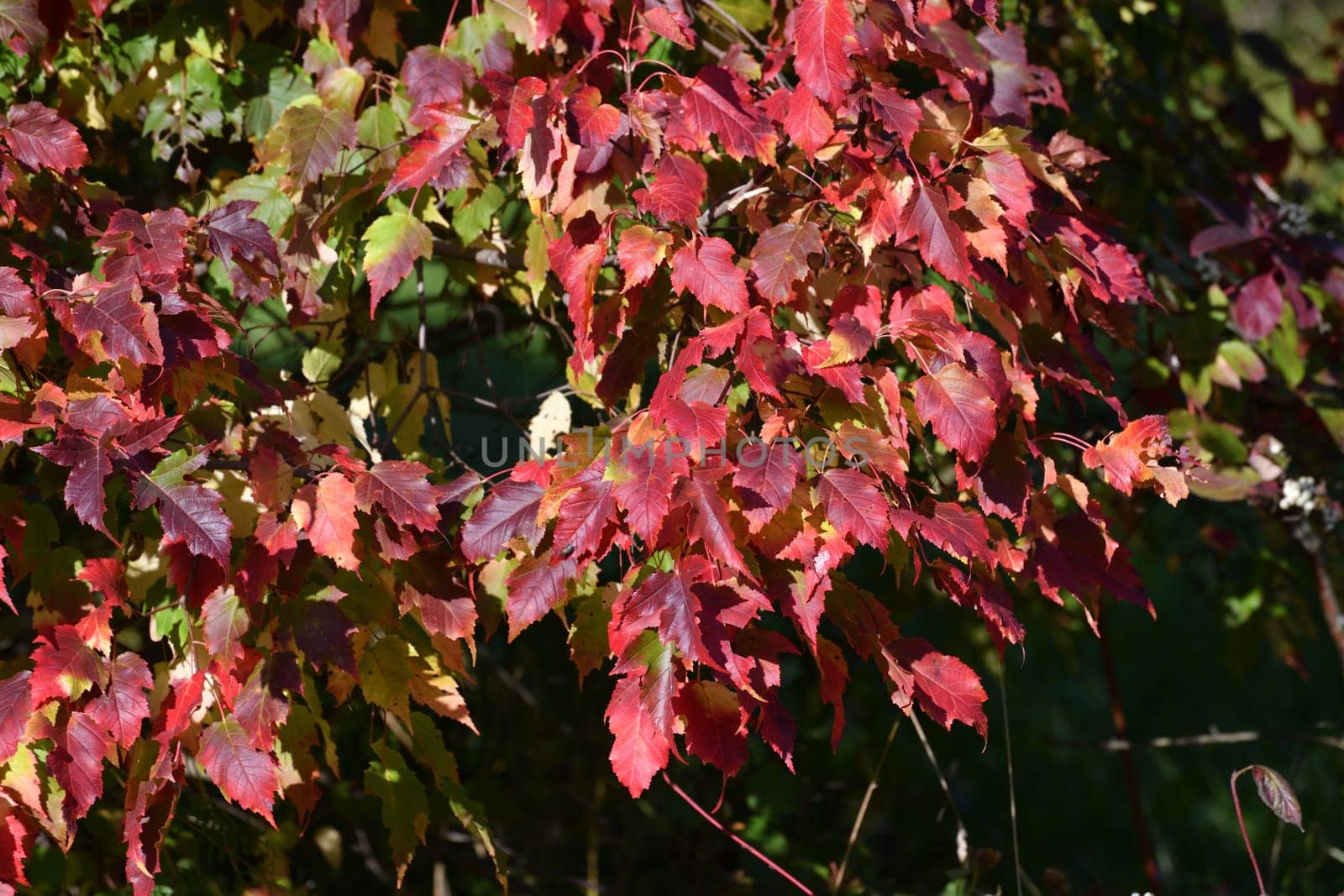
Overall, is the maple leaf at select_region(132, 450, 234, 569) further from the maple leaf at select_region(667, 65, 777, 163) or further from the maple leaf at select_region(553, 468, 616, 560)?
the maple leaf at select_region(667, 65, 777, 163)

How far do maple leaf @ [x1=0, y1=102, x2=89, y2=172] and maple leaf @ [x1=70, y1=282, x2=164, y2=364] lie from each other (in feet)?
0.83

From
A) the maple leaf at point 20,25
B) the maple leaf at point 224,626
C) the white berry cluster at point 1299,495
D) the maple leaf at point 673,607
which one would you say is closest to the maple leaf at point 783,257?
the maple leaf at point 673,607

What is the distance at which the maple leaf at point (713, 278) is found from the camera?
52.9 inches

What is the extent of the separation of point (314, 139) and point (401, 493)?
1.70 feet

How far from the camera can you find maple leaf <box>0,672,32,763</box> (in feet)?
4.37

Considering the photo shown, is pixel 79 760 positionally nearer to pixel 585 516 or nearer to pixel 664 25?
pixel 585 516

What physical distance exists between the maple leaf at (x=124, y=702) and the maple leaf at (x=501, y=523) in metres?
0.41

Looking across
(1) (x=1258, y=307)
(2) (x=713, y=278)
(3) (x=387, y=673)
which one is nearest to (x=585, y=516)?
(2) (x=713, y=278)

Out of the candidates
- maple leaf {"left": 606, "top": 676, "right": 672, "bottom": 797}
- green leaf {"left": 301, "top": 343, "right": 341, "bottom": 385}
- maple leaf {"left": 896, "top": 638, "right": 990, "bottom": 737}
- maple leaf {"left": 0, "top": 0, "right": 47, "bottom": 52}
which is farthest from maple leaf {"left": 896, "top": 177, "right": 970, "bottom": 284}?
maple leaf {"left": 0, "top": 0, "right": 47, "bottom": 52}

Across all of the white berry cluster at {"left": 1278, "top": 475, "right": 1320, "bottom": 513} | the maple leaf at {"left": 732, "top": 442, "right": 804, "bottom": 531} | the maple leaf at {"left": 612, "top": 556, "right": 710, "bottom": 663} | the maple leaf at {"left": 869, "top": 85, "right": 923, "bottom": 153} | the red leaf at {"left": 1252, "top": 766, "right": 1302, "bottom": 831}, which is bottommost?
the white berry cluster at {"left": 1278, "top": 475, "right": 1320, "bottom": 513}

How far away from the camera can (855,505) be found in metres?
1.26

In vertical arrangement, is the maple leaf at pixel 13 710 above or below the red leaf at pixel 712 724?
below

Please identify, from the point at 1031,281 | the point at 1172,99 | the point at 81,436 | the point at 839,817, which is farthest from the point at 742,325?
the point at 1172,99

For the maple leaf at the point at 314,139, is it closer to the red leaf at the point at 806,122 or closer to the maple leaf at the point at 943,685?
the red leaf at the point at 806,122
